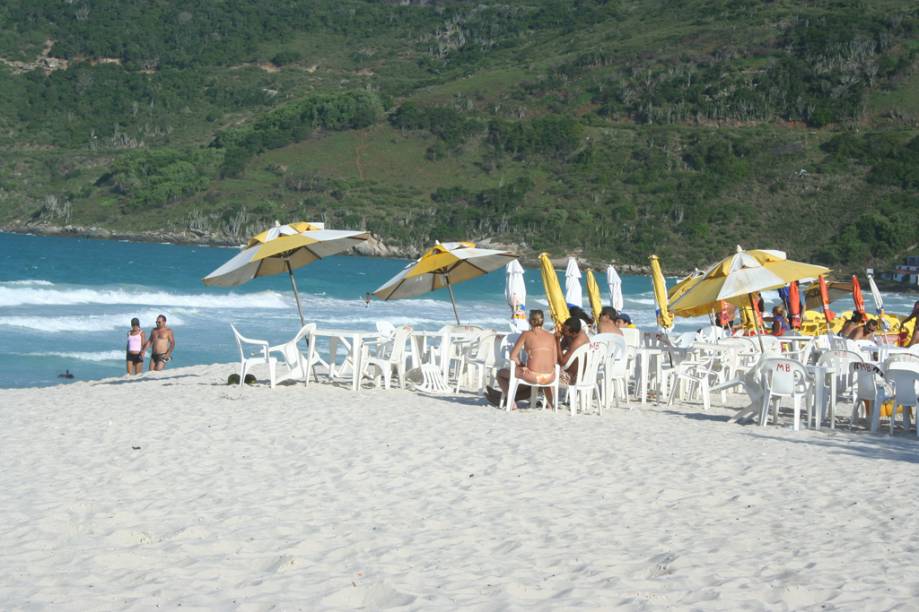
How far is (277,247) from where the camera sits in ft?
34.6

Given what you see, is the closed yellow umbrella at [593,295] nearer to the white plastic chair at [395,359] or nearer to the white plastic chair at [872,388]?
the white plastic chair at [395,359]

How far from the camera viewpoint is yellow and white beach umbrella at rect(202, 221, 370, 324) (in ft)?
34.7

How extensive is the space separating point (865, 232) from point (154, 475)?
72.0m

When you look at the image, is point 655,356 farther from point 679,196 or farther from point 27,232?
point 27,232

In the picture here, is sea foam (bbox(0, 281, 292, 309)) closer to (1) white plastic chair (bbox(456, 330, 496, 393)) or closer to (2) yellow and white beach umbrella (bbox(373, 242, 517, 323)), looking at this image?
(2) yellow and white beach umbrella (bbox(373, 242, 517, 323))

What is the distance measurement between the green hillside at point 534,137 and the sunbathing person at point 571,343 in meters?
65.1

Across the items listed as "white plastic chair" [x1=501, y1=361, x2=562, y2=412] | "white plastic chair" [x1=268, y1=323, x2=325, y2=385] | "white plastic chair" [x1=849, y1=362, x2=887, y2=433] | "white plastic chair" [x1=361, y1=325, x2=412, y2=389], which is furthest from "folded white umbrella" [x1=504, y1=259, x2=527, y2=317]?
"white plastic chair" [x1=849, y1=362, x2=887, y2=433]

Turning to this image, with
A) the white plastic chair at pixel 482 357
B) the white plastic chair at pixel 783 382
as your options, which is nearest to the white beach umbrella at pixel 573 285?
the white plastic chair at pixel 482 357

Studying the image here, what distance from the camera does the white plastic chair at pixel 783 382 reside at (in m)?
8.71

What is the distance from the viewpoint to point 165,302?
3547 cm

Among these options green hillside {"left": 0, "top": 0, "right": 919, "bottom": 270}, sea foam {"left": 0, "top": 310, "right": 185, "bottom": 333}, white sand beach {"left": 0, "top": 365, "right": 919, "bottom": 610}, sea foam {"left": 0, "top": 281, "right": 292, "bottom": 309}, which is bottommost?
white sand beach {"left": 0, "top": 365, "right": 919, "bottom": 610}

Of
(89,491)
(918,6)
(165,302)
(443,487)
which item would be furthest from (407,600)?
(918,6)

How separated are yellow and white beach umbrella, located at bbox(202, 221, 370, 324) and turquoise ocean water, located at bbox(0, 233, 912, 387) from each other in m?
5.66

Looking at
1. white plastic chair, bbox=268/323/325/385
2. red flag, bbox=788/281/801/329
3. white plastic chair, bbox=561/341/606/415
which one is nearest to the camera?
white plastic chair, bbox=561/341/606/415
